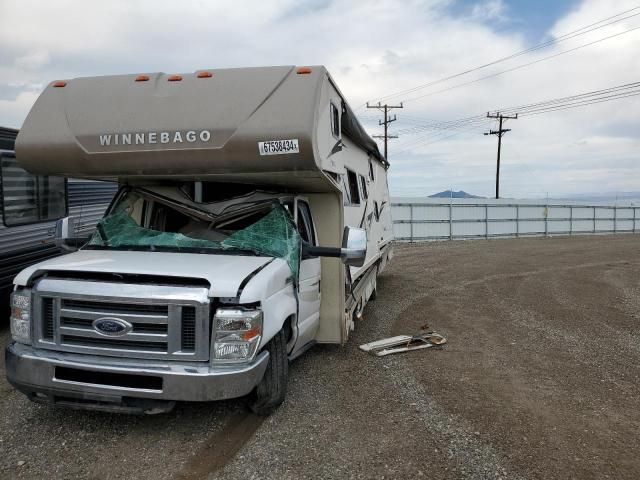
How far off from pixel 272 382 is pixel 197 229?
5.84 feet

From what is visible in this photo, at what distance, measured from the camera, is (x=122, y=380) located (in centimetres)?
372

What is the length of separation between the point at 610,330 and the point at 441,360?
133 inches

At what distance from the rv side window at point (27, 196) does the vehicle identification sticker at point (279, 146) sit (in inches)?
164

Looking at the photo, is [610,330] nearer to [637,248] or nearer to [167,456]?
[167,456]

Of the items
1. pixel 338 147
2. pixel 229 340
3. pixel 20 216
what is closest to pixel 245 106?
pixel 338 147

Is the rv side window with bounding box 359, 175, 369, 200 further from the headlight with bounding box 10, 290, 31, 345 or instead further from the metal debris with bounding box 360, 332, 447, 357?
the headlight with bounding box 10, 290, 31, 345

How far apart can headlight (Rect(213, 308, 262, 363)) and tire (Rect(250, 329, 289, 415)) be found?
514 mm

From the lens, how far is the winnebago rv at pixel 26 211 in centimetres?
692

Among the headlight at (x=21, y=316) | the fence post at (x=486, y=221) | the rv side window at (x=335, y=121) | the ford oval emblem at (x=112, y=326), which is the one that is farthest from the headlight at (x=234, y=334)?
the fence post at (x=486, y=221)

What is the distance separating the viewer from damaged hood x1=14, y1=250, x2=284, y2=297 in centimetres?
379

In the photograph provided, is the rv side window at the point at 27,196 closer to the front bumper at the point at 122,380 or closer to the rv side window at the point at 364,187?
the front bumper at the point at 122,380

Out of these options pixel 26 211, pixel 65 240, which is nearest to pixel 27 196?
pixel 26 211

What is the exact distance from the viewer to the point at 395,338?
270 inches

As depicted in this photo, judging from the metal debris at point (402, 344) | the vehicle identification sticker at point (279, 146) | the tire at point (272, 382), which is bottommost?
the metal debris at point (402, 344)
